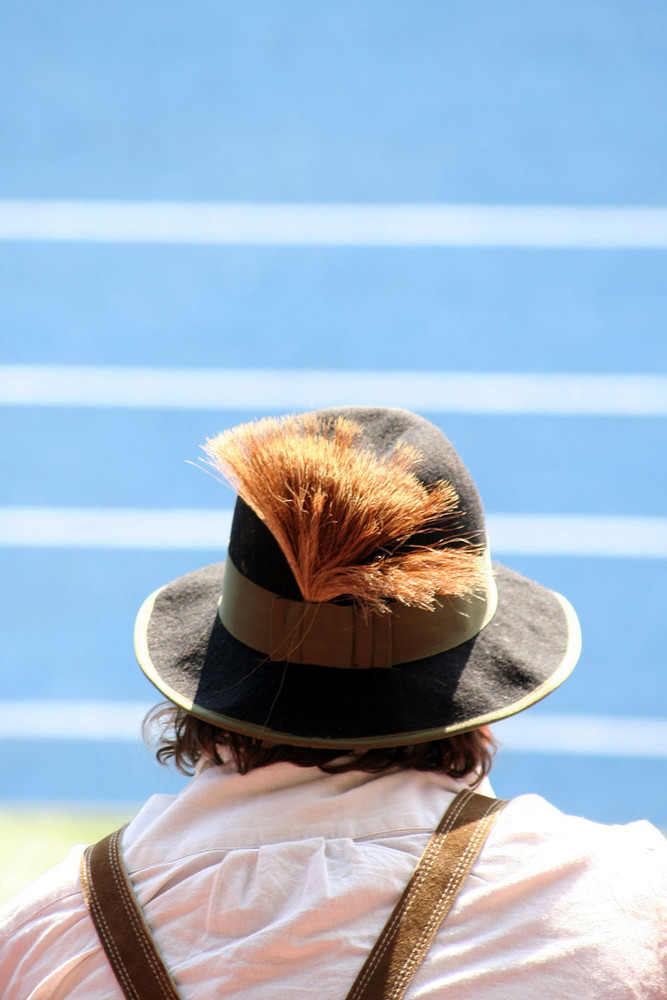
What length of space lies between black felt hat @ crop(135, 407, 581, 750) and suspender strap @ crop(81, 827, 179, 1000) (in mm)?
148

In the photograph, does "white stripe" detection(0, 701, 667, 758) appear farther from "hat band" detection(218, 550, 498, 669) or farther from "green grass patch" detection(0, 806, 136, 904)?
"hat band" detection(218, 550, 498, 669)

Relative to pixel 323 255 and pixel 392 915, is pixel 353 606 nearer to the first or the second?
pixel 392 915

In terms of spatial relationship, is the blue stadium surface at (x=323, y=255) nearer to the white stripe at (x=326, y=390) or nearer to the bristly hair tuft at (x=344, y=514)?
the white stripe at (x=326, y=390)

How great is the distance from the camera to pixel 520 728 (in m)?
3.66

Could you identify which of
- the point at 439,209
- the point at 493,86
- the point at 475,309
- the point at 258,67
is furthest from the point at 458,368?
the point at 258,67

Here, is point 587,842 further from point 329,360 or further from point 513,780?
point 329,360

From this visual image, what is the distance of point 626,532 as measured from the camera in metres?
3.87

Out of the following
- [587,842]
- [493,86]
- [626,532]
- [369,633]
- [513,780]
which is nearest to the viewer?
[587,842]

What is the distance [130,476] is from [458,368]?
4.38 ft

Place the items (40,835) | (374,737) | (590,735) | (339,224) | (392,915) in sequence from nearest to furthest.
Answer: (392,915) < (374,737) < (40,835) < (590,735) < (339,224)

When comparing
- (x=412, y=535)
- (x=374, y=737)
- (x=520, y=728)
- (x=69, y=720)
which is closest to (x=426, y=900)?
(x=374, y=737)

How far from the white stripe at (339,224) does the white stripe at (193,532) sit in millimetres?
1114

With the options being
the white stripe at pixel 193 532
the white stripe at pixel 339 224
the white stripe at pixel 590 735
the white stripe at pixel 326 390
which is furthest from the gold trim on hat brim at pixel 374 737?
the white stripe at pixel 339 224

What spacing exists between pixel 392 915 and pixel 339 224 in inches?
144
